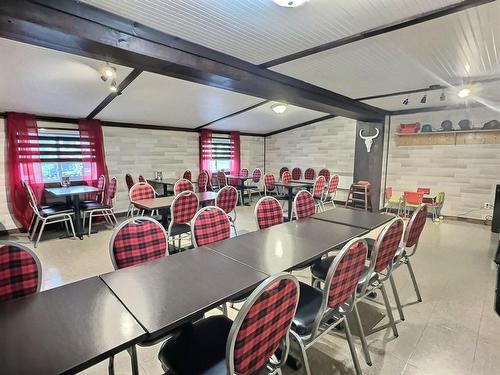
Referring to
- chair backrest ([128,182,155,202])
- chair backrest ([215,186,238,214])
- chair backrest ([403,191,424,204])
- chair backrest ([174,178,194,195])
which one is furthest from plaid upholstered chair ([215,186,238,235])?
chair backrest ([403,191,424,204])

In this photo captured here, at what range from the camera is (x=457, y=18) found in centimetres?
181

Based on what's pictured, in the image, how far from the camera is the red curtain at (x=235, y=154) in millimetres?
7445

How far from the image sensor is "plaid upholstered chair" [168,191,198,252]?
308 cm

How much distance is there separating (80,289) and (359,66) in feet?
9.98

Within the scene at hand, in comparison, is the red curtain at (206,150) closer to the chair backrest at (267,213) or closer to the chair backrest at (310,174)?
the chair backrest at (310,174)

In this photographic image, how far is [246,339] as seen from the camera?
3.07ft

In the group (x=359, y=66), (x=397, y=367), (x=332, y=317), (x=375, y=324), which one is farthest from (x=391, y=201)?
(x=332, y=317)

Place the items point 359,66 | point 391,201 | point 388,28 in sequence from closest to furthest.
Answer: point 388,28 → point 359,66 → point 391,201

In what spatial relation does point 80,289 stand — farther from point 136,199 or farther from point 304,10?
point 136,199

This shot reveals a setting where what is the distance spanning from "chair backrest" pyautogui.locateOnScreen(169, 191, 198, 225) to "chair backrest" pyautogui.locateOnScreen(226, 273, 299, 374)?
222 centimetres

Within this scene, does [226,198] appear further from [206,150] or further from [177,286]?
[206,150]

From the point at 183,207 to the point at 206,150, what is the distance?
3.91 metres

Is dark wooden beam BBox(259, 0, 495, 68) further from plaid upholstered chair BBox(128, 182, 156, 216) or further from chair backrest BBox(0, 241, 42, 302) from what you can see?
plaid upholstered chair BBox(128, 182, 156, 216)

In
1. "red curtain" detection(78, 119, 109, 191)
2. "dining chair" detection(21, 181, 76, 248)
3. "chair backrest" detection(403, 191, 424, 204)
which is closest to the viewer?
"dining chair" detection(21, 181, 76, 248)
